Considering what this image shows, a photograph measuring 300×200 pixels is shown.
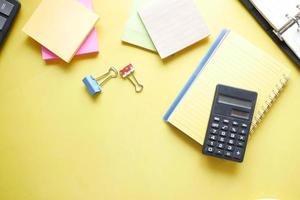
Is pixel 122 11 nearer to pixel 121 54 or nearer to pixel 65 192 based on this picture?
pixel 121 54

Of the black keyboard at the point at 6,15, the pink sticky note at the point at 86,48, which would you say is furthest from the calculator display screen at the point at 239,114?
the black keyboard at the point at 6,15

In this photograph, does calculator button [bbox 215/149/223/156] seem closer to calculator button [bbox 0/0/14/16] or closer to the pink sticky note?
Answer: the pink sticky note

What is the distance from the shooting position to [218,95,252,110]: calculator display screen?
0.81m

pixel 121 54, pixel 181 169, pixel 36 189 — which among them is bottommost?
pixel 36 189

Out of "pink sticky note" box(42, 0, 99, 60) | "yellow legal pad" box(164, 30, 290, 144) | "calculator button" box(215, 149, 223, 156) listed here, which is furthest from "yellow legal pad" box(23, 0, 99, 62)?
"calculator button" box(215, 149, 223, 156)

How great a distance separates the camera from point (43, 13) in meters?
0.85

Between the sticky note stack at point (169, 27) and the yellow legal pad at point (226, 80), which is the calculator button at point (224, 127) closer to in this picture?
the yellow legal pad at point (226, 80)

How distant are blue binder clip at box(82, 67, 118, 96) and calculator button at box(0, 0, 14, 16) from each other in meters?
0.20

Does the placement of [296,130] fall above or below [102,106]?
above

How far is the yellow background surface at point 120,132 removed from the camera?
A: 82 centimetres

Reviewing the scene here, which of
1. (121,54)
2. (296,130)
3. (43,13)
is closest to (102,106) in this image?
(121,54)

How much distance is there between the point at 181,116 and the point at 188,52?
13 centimetres

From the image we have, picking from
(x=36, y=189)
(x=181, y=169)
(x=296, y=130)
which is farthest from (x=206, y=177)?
(x=36, y=189)

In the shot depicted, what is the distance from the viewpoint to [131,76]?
2.78ft
